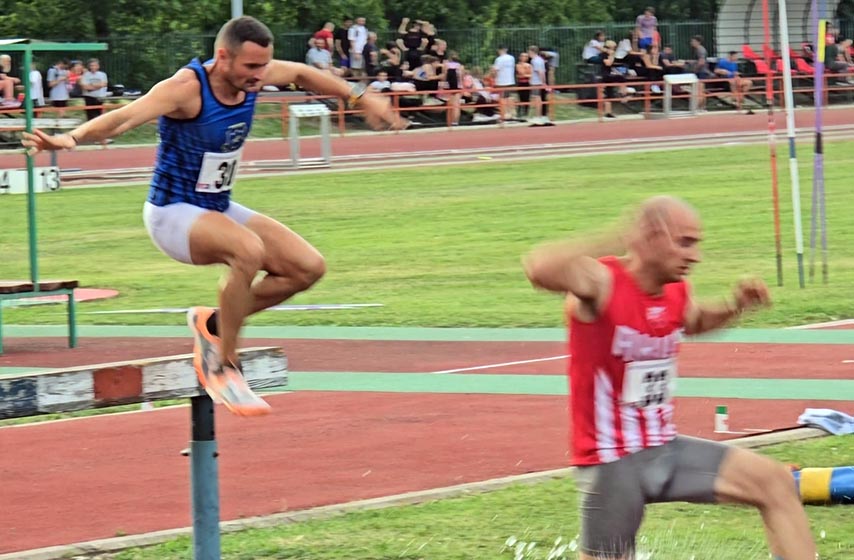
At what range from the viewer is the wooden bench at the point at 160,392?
227 inches

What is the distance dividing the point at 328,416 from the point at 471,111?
2897cm

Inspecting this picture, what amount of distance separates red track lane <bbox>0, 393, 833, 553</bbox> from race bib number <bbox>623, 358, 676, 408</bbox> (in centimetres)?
320

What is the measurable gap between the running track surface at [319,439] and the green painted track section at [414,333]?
27 cm

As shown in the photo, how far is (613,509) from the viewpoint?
5.34 meters

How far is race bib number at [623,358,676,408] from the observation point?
5.34 meters

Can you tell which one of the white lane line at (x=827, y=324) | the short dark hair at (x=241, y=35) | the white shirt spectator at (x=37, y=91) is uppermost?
the white shirt spectator at (x=37, y=91)

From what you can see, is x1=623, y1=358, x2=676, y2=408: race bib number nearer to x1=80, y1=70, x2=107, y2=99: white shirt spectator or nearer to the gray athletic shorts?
the gray athletic shorts

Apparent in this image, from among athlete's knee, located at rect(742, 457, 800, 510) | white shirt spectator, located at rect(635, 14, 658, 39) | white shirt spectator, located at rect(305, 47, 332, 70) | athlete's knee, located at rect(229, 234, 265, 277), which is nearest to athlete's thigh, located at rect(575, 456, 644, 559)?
athlete's knee, located at rect(742, 457, 800, 510)

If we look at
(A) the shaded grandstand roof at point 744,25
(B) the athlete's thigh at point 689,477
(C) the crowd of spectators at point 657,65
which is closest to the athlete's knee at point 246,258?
(B) the athlete's thigh at point 689,477

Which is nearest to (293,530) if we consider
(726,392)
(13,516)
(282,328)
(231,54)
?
(13,516)

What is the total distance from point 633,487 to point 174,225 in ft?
8.82

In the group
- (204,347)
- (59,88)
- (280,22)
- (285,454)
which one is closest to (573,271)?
(204,347)

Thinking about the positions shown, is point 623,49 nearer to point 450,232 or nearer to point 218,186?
point 450,232

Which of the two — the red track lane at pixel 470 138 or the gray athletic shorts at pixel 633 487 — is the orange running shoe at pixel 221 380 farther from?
the red track lane at pixel 470 138
